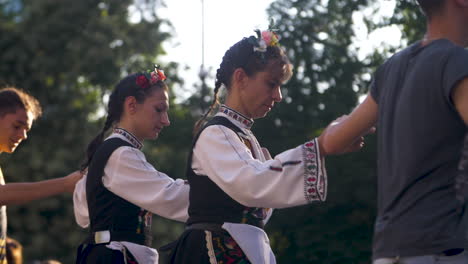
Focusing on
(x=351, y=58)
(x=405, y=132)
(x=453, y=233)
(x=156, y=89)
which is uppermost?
(x=405, y=132)

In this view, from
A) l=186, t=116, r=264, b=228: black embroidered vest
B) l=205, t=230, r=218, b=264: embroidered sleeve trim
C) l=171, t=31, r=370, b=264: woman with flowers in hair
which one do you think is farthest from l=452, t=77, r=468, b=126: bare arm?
l=205, t=230, r=218, b=264: embroidered sleeve trim

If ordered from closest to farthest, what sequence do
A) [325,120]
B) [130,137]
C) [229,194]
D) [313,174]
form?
1. [313,174]
2. [229,194]
3. [130,137]
4. [325,120]

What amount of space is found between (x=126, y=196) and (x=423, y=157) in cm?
208

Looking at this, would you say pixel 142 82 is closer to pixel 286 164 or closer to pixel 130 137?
pixel 130 137

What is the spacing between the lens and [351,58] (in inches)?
332

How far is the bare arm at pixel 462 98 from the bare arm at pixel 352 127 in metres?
0.31

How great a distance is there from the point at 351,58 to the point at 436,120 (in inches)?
242

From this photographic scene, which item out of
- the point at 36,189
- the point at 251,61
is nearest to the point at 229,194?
the point at 251,61

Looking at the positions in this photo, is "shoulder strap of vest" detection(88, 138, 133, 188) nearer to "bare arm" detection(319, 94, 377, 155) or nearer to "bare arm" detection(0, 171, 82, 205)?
"bare arm" detection(0, 171, 82, 205)

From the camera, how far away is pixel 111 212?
4215 millimetres

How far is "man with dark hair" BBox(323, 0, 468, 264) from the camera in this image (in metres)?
2.30

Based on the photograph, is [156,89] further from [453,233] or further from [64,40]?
[64,40]

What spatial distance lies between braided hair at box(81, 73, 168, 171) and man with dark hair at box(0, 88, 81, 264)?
0.17m

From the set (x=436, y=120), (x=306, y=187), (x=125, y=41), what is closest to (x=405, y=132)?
(x=436, y=120)
